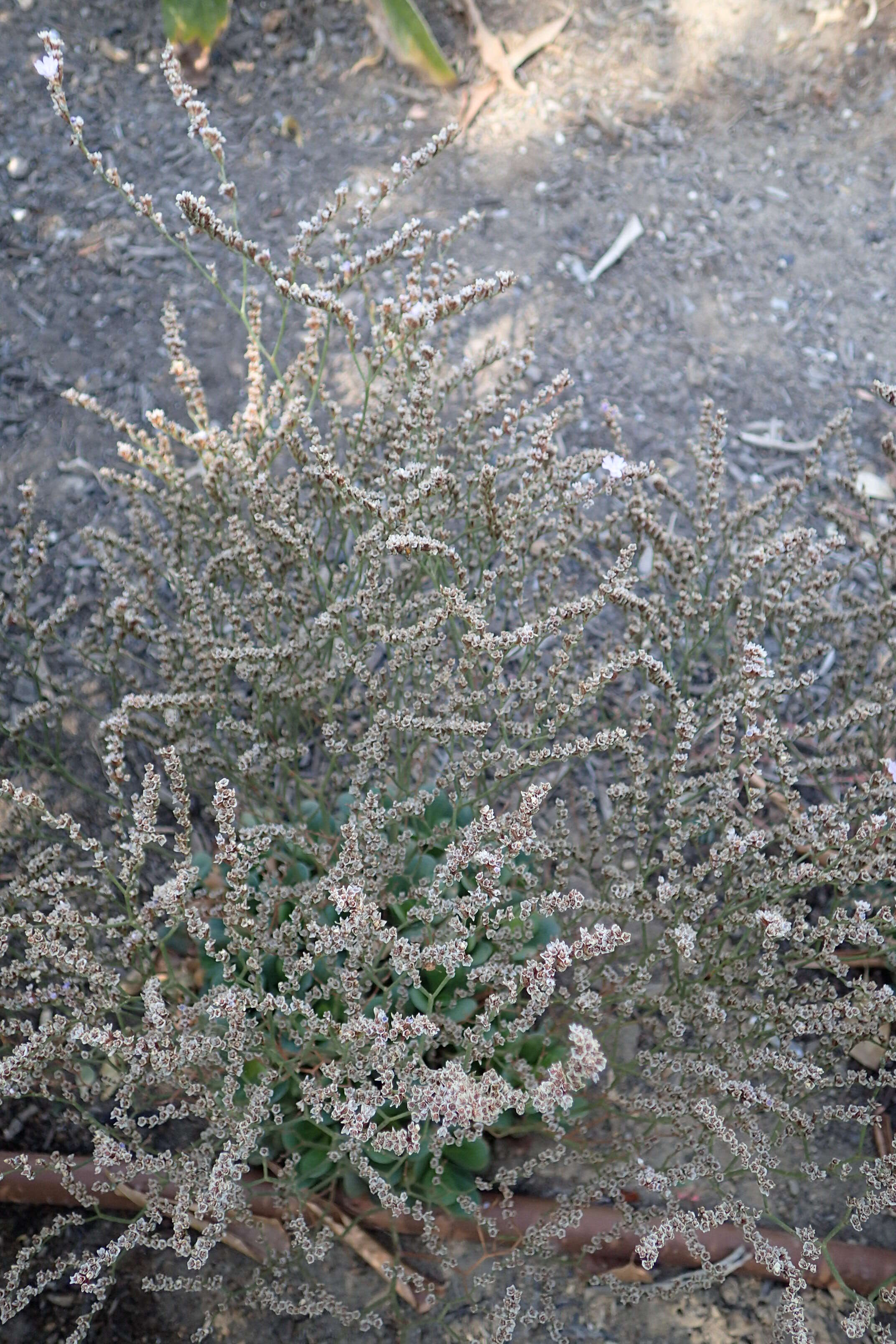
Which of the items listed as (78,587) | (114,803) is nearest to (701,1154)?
→ (114,803)

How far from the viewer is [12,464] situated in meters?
3.46

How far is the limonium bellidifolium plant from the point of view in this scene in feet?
5.48

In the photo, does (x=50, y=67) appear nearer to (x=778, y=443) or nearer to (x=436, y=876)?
(x=436, y=876)

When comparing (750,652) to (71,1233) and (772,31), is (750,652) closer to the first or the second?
(71,1233)

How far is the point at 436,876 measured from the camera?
1544 millimetres

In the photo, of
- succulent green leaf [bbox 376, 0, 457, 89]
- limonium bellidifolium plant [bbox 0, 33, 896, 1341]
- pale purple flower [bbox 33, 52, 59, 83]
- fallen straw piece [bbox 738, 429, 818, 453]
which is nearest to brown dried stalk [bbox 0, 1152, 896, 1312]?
limonium bellidifolium plant [bbox 0, 33, 896, 1341]

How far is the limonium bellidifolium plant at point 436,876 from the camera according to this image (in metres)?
1.67

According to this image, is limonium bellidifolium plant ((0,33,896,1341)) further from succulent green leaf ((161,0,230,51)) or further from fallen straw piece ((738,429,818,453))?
succulent green leaf ((161,0,230,51))

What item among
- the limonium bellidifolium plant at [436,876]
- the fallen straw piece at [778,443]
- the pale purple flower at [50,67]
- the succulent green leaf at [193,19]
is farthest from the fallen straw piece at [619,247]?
the pale purple flower at [50,67]

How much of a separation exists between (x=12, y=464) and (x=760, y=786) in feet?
8.48

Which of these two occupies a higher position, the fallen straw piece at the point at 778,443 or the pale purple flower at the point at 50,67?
the pale purple flower at the point at 50,67

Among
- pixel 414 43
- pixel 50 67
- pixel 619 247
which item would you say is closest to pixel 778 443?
pixel 619 247

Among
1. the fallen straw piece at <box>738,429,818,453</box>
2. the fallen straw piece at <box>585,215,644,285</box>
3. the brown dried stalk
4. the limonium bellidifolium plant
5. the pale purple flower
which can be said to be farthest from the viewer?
the fallen straw piece at <box>585,215,644,285</box>

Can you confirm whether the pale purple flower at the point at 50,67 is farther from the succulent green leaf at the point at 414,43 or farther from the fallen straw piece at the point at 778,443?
the succulent green leaf at the point at 414,43
